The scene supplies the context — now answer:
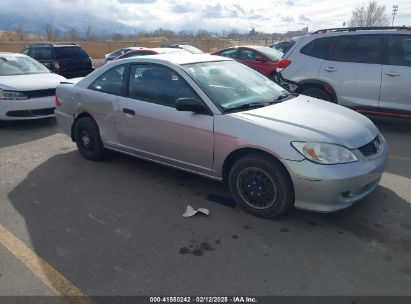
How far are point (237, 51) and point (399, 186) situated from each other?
29.4 feet

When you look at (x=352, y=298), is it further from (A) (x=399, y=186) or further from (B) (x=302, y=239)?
(A) (x=399, y=186)

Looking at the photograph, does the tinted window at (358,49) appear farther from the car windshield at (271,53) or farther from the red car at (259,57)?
the car windshield at (271,53)

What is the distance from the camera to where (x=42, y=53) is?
1300cm

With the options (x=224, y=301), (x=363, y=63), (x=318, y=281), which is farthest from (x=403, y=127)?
(x=224, y=301)

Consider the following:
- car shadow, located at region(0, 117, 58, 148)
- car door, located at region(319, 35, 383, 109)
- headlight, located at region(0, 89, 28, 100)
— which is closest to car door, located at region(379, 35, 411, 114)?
car door, located at region(319, 35, 383, 109)

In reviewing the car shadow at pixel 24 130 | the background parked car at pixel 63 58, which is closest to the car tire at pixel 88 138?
the car shadow at pixel 24 130

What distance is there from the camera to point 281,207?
3684mm

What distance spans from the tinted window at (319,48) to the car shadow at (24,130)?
5.34 m

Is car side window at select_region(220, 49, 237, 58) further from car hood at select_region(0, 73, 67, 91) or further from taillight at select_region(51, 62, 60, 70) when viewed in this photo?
car hood at select_region(0, 73, 67, 91)

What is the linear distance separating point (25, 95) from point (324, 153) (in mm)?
6371

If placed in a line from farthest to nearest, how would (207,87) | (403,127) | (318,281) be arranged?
(403,127), (207,87), (318,281)

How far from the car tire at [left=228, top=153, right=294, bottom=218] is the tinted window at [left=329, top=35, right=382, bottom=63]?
429 centimetres

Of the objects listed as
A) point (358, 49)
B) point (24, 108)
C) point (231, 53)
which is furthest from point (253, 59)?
point (24, 108)

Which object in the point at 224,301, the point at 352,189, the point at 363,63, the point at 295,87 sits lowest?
A: the point at 224,301
